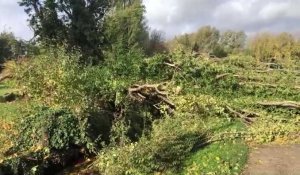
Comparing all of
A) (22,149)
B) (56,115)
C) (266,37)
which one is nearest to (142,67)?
(56,115)

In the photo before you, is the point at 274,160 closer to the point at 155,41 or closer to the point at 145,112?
the point at 145,112

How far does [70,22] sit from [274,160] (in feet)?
90.7

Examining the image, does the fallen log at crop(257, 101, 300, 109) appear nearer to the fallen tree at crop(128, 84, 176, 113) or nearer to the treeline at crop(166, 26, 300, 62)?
the fallen tree at crop(128, 84, 176, 113)

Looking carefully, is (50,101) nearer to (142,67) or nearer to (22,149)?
(22,149)

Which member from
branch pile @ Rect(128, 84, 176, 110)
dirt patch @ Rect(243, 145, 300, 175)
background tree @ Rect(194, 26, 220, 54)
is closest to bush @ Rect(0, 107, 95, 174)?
branch pile @ Rect(128, 84, 176, 110)

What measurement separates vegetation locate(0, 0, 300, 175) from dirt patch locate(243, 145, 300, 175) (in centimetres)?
26

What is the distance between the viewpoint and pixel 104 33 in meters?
36.0

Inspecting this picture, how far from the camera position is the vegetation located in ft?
31.1

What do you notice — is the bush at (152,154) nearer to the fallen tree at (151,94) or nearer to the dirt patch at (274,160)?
the dirt patch at (274,160)

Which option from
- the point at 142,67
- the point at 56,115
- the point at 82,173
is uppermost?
the point at 142,67

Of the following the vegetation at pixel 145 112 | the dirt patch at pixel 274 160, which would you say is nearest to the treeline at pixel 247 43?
the vegetation at pixel 145 112

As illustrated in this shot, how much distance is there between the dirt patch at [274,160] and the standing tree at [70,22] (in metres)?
23.8

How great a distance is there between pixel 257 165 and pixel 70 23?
27.7 metres

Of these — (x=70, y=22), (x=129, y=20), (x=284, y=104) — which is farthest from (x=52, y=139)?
(x=129, y=20)
